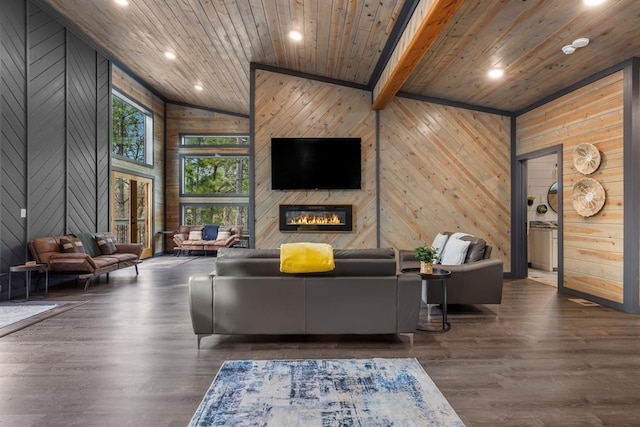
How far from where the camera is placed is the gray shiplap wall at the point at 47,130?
5121mm

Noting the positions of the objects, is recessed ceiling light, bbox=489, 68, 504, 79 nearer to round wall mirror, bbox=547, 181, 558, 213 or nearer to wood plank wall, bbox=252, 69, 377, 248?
wood plank wall, bbox=252, 69, 377, 248

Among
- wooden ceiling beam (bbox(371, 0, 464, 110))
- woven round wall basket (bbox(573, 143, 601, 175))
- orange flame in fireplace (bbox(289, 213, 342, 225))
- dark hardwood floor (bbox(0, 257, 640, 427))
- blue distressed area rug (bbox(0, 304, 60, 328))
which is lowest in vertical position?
dark hardwood floor (bbox(0, 257, 640, 427))

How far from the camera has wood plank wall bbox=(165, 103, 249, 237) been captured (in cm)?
1069

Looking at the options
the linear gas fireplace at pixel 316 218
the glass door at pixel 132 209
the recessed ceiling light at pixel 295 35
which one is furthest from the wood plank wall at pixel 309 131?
the glass door at pixel 132 209

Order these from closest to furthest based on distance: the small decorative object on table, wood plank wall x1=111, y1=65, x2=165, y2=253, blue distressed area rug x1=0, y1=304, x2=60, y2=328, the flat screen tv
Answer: the small decorative object on table → blue distressed area rug x1=0, y1=304, x2=60, y2=328 → the flat screen tv → wood plank wall x1=111, y1=65, x2=165, y2=253

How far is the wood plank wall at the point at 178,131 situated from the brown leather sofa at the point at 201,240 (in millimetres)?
724

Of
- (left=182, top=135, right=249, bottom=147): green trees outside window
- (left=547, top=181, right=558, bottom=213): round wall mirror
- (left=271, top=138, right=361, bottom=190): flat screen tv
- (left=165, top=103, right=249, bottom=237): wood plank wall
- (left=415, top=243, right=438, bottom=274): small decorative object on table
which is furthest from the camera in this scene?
(left=182, top=135, right=249, bottom=147): green trees outside window

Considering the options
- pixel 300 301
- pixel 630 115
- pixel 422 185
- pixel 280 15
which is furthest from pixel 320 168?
pixel 630 115

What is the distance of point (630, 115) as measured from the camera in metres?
4.38

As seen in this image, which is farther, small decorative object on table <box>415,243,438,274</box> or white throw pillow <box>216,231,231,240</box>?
white throw pillow <box>216,231,231,240</box>

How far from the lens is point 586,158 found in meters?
4.98

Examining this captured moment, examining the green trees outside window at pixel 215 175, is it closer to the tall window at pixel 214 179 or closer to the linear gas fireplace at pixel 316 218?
the tall window at pixel 214 179

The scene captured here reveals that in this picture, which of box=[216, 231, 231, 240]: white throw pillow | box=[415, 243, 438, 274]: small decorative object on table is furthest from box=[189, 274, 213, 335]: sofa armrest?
box=[216, 231, 231, 240]: white throw pillow

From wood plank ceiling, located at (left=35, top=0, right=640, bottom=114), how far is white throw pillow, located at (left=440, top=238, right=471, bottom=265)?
2.45m
